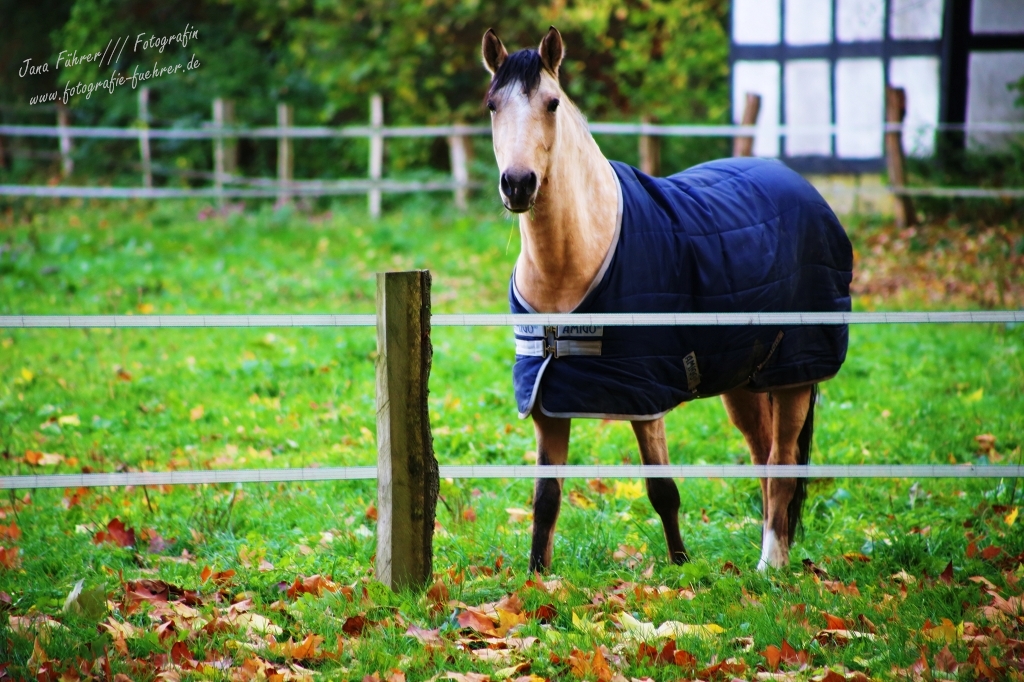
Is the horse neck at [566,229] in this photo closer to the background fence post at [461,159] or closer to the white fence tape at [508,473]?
the white fence tape at [508,473]

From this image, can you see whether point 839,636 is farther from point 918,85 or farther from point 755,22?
point 755,22

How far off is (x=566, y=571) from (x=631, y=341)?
915 millimetres

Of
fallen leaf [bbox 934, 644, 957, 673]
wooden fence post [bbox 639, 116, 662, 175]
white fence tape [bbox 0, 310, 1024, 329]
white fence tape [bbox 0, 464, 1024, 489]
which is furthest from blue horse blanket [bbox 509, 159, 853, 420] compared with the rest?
wooden fence post [bbox 639, 116, 662, 175]

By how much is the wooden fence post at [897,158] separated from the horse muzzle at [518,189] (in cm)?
987

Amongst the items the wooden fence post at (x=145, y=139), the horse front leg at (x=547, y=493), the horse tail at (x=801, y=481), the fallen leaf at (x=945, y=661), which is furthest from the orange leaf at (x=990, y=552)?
the wooden fence post at (x=145, y=139)

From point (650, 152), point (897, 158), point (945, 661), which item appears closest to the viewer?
point (945, 661)

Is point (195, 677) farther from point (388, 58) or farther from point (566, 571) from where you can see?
point (388, 58)

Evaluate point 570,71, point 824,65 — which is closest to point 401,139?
point 570,71

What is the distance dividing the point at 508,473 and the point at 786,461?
1.58 metres

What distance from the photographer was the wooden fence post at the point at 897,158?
1183 centimetres

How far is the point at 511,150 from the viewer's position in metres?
3.29

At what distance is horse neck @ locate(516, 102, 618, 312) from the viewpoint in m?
3.46

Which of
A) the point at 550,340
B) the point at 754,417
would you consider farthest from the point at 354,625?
the point at 754,417

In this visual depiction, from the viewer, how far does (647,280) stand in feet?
11.7
